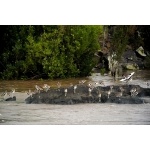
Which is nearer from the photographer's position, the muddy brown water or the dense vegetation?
the muddy brown water

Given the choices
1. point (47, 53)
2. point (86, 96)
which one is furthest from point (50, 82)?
point (86, 96)

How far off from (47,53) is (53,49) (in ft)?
0.27

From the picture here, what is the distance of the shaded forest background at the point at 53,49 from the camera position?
8773 millimetres

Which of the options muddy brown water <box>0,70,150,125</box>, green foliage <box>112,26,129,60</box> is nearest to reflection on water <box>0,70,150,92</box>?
muddy brown water <box>0,70,150,125</box>

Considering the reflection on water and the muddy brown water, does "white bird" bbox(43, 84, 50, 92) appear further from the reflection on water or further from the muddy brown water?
the muddy brown water

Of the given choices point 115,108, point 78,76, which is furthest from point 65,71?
point 115,108

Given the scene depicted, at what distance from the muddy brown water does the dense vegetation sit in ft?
0.66

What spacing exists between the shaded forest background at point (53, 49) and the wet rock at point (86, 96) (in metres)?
0.19

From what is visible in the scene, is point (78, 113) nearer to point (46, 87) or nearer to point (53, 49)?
point (46, 87)

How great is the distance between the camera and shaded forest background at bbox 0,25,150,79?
877 centimetres

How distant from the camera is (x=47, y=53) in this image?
8.88m
